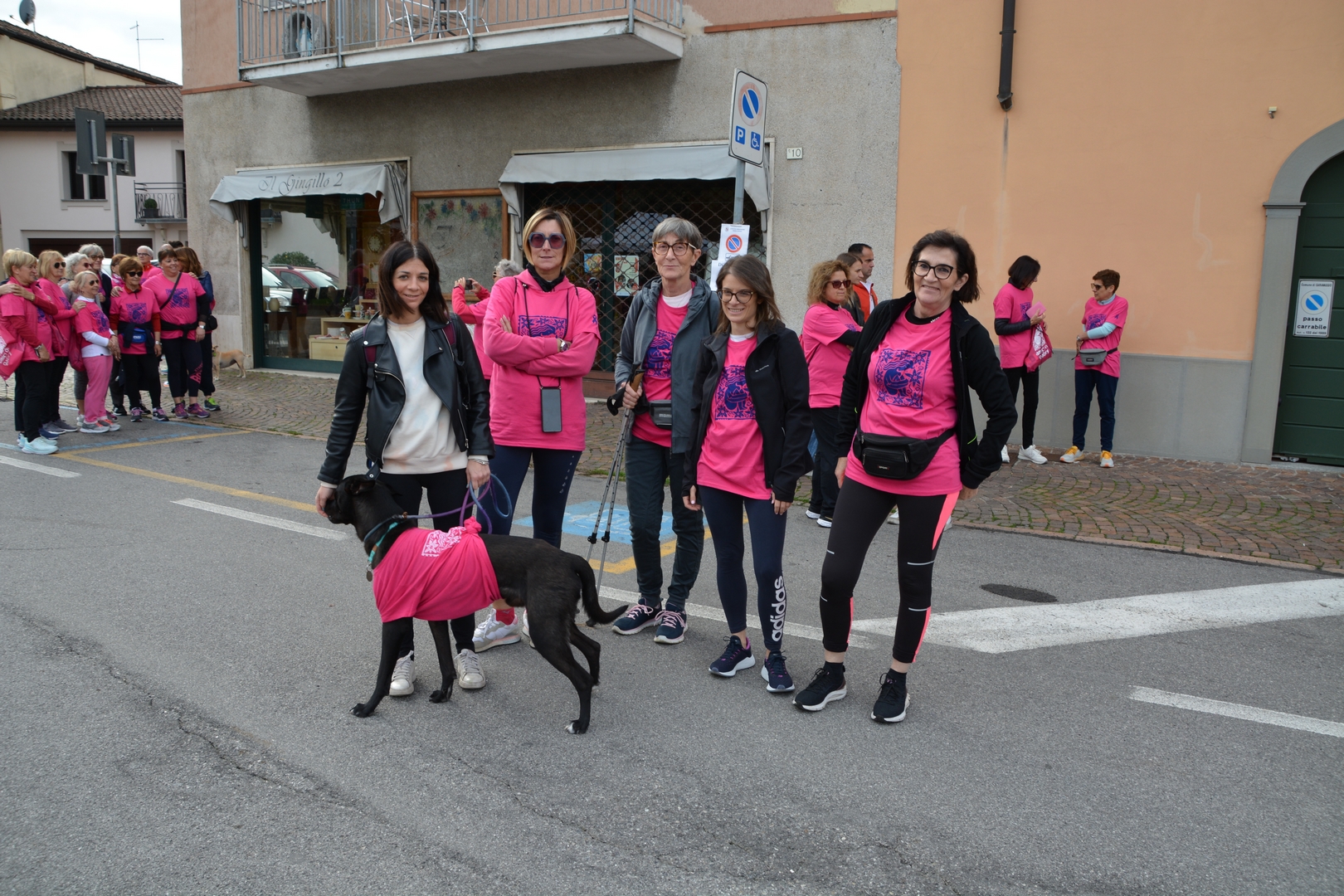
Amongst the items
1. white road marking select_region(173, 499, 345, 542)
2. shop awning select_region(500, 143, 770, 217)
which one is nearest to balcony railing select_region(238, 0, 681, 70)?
shop awning select_region(500, 143, 770, 217)

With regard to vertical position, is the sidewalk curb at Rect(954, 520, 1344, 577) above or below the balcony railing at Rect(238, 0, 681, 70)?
below

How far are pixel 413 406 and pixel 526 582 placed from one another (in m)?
0.90

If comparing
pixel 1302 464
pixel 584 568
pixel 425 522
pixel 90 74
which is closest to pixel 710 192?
pixel 1302 464

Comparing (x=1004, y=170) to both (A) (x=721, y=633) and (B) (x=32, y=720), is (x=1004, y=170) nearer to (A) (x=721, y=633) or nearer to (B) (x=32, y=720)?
(A) (x=721, y=633)

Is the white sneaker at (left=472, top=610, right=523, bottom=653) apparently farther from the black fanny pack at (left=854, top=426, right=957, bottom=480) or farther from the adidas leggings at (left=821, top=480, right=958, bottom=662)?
the black fanny pack at (left=854, top=426, right=957, bottom=480)

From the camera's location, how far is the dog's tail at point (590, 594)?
375cm

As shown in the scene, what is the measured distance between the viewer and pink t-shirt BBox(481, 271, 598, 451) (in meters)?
4.41

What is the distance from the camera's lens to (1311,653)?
181 inches

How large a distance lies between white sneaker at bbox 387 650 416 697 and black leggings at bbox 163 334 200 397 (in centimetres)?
871

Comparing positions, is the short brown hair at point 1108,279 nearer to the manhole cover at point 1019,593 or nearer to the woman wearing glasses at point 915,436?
the manhole cover at point 1019,593

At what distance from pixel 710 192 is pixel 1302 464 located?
710 centimetres

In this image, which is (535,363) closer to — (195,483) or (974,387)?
(974,387)

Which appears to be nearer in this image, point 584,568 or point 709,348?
point 584,568

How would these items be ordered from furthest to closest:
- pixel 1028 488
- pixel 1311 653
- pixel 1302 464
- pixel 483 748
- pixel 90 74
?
pixel 90 74 → pixel 1302 464 → pixel 1028 488 → pixel 1311 653 → pixel 483 748
